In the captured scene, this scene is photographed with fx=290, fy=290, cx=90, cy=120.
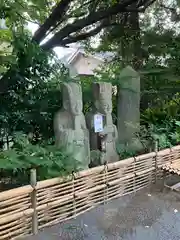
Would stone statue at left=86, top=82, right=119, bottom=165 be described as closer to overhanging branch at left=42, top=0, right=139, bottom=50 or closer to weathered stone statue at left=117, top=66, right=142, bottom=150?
weathered stone statue at left=117, top=66, right=142, bottom=150

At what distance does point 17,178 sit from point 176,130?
2994mm

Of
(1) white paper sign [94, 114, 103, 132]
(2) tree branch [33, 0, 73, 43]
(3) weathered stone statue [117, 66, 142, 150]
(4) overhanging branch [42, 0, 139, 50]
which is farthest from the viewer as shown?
(4) overhanging branch [42, 0, 139, 50]

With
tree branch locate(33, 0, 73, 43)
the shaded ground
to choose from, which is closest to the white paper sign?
the shaded ground

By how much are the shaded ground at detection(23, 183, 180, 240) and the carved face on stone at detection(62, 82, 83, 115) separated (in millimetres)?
1352

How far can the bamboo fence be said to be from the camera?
2867 mm

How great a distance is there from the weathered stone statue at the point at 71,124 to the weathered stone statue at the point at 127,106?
121 centimetres

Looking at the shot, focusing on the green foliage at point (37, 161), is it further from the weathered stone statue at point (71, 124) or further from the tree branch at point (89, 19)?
the tree branch at point (89, 19)

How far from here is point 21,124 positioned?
4645 mm

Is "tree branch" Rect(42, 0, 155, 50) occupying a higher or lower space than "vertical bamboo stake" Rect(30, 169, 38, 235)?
higher

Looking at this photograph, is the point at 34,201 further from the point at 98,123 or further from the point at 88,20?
the point at 88,20

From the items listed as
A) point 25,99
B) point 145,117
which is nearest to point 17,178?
point 25,99

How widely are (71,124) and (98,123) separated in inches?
19.7

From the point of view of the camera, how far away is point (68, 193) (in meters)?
3.36

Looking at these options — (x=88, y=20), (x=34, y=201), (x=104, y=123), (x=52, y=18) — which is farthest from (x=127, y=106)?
(x=34, y=201)
